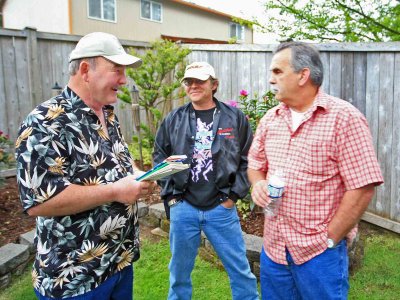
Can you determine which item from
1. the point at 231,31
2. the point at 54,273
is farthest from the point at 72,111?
the point at 231,31

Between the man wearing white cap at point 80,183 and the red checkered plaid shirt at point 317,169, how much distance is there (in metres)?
0.73

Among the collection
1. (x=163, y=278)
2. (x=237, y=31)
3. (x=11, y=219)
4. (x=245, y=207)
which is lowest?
(x=163, y=278)

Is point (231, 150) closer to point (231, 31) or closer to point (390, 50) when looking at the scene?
point (390, 50)

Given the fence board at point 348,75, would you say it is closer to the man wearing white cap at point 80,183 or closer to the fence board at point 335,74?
the fence board at point 335,74

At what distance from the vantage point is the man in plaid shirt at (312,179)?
1.80 meters

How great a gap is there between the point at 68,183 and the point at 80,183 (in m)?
0.08

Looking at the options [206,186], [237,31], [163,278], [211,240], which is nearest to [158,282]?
[163,278]

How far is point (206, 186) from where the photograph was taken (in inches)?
109

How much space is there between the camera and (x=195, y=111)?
2914 millimetres

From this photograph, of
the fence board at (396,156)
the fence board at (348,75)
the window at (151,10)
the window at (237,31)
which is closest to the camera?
the fence board at (396,156)

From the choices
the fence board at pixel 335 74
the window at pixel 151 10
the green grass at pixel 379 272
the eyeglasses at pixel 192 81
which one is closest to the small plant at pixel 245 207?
the green grass at pixel 379 272

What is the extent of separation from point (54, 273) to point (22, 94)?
4960mm

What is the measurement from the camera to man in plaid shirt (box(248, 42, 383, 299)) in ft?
5.90

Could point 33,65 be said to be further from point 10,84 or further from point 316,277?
point 316,277
